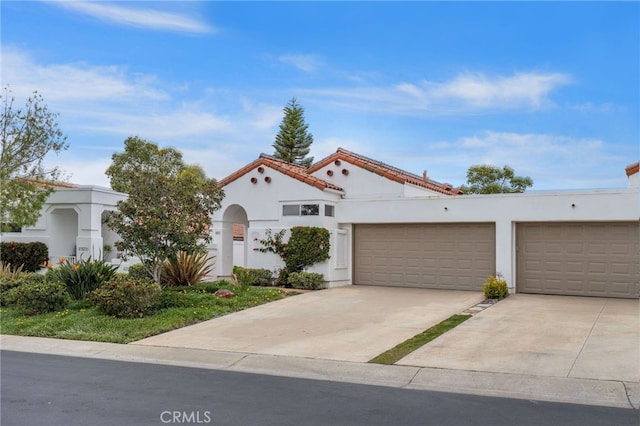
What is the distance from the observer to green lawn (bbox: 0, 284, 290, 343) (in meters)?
12.9

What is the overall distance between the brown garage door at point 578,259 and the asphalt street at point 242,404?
39.3 feet

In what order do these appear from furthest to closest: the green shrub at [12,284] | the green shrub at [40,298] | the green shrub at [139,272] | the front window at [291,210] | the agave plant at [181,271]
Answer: the front window at [291,210] → the green shrub at [139,272] → the agave plant at [181,271] → the green shrub at [12,284] → the green shrub at [40,298]

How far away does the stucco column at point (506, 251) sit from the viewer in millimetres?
19266

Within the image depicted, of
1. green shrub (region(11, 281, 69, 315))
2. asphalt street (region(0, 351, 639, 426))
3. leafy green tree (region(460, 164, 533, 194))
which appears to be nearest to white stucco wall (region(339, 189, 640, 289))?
green shrub (region(11, 281, 69, 315))

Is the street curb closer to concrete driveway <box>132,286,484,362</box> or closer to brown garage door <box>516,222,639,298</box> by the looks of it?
concrete driveway <box>132,286,484,362</box>

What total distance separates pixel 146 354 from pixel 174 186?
20.1 feet

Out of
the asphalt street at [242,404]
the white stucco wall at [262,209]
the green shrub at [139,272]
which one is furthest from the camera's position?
the white stucco wall at [262,209]

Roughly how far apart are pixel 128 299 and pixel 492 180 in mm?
36574

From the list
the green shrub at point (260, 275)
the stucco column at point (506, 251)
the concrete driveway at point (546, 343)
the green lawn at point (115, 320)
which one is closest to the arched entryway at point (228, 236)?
the green shrub at point (260, 275)

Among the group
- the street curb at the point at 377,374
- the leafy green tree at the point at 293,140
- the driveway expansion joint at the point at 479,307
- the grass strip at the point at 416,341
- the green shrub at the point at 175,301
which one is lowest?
the street curb at the point at 377,374

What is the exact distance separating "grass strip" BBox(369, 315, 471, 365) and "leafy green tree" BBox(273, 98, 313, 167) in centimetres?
3929

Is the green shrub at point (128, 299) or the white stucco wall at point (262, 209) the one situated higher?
the white stucco wall at point (262, 209)

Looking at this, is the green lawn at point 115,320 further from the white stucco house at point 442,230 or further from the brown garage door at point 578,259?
the brown garage door at point 578,259

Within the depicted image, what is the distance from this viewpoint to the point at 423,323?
13.9 meters
